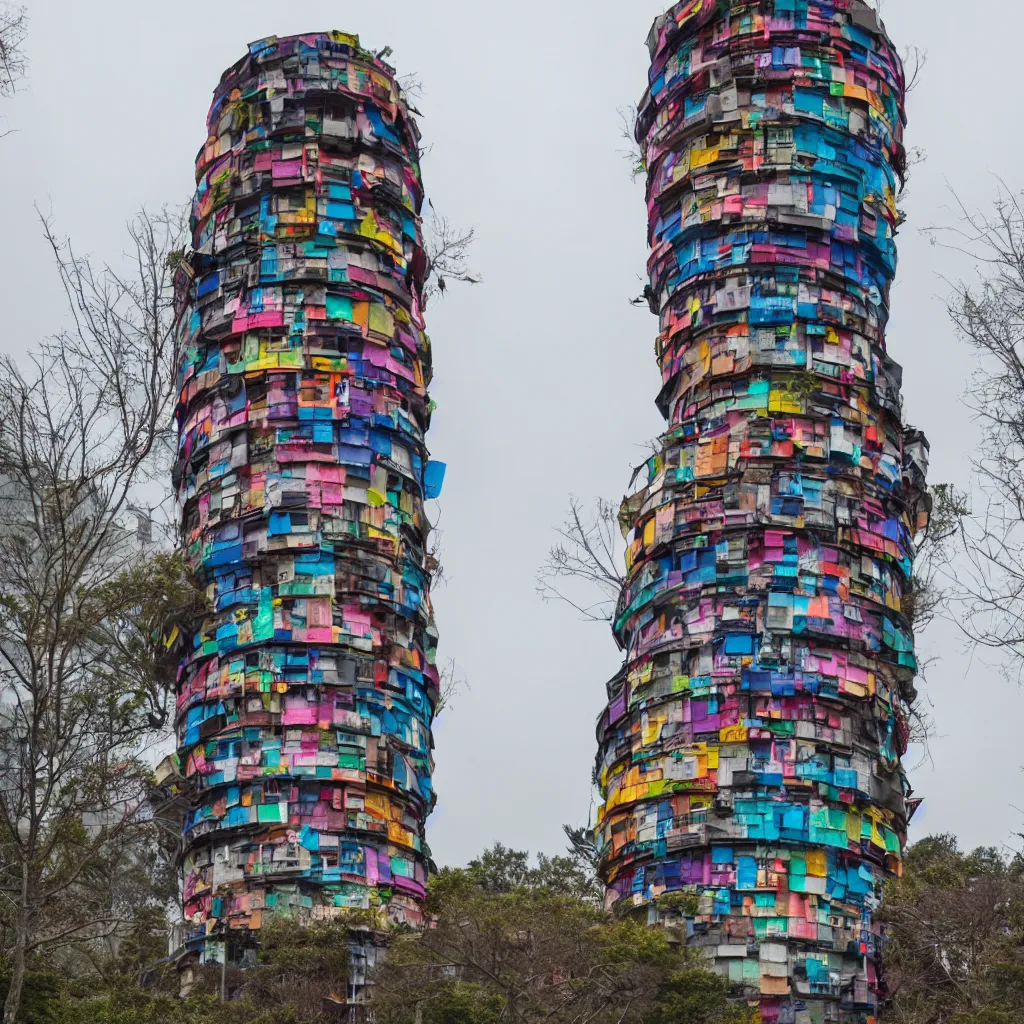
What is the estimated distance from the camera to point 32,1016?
32.6 metres

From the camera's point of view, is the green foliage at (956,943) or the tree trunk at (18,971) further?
the green foliage at (956,943)

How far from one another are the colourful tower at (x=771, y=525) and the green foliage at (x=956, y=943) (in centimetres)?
164

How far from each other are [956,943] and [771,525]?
8541 millimetres

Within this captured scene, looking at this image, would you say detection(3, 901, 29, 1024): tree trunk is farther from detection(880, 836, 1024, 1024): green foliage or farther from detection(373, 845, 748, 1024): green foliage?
detection(880, 836, 1024, 1024): green foliage

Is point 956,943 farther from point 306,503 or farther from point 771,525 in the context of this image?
point 306,503

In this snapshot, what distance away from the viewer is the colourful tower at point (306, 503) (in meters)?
40.8

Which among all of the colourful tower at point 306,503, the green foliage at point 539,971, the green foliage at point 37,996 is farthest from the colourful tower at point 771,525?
the green foliage at point 37,996

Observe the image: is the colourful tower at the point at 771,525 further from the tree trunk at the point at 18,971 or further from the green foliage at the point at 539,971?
the tree trunk at the point at 18,971

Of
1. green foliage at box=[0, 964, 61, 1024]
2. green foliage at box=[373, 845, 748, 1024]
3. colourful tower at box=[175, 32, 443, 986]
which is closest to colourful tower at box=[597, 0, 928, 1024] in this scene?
colourful tower at box=[175, 32, 443, 986]

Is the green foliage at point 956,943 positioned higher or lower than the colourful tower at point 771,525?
lower

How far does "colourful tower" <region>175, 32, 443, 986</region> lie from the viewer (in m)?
40.8

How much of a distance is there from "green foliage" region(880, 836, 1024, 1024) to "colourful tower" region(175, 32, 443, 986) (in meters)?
7.95

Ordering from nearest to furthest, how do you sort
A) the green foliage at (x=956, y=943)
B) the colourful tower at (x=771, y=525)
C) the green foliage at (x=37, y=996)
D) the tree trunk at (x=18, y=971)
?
1. the tree trunk at (x=18, y=971)
2. the green foliage at (x=37, y=996)
3. the green foliage at (x=956, y=943)
4. the colourful tower at (x=771, y=525)

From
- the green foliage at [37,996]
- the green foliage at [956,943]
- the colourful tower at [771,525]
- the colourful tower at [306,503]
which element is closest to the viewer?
the green foliage at [37,996]
